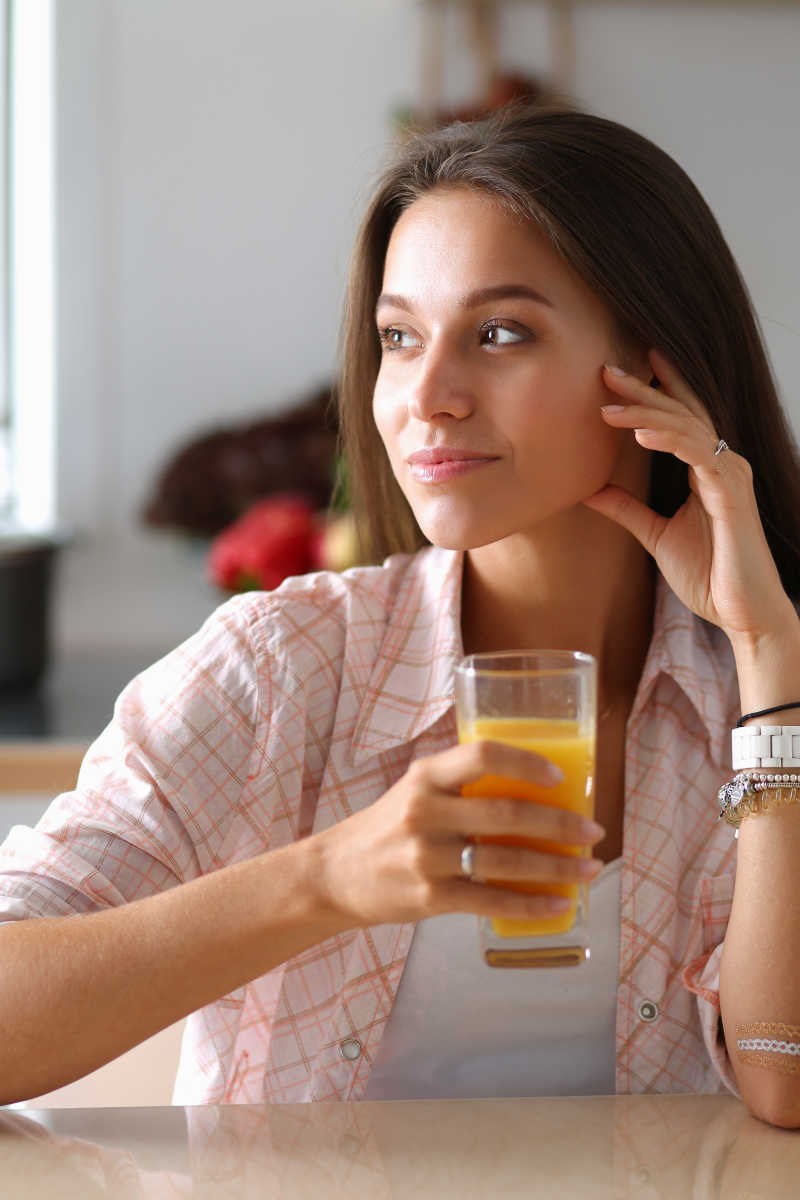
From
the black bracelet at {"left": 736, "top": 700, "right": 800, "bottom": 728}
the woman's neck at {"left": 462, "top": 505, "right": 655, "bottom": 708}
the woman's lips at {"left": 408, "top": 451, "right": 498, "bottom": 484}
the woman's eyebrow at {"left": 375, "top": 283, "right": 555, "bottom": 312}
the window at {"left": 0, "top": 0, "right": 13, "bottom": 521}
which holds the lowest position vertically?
the black bracelet at {"left": 736, "top": 700, "right": 800, "bottom": 728}

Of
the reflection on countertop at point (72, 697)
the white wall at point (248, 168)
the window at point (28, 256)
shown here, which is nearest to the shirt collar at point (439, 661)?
the reflection on countertop at point (72, 697)

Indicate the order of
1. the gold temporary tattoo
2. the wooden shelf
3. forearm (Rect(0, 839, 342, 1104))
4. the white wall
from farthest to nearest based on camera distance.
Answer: the white wall → the wooden shelf → the gold temporary tattoo → forearm (Rect(0, 839, 342, 1104))

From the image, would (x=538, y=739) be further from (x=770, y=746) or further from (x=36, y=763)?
(x=36, y=763)

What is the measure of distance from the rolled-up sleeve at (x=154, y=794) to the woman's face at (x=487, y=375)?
0.69ft

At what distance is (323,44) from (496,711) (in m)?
2.71

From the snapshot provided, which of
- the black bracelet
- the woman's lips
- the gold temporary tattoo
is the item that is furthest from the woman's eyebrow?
the gold temporary tattoo

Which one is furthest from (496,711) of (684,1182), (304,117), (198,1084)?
(304,117)

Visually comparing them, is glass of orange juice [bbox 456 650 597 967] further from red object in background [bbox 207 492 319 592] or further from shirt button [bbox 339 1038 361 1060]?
red object in background [bbox 207 492 319 592]

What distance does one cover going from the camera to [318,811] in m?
1.18

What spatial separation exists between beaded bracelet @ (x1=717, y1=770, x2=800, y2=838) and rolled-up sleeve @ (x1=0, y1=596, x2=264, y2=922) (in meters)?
0.39

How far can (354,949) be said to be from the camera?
3.77 ft

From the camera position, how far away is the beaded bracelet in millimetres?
1062

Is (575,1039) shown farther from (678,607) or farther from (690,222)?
(690,222)

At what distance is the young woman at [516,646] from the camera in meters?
1.10
